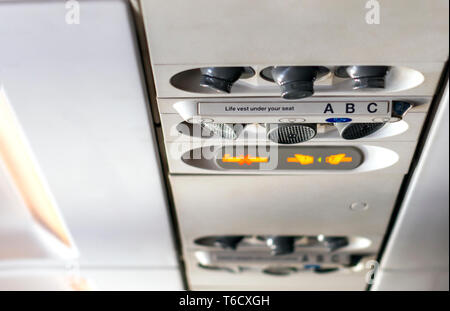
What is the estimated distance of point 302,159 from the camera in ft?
3.98

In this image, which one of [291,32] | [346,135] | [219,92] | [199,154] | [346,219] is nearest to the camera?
[291,32]

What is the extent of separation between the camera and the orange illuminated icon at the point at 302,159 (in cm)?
121

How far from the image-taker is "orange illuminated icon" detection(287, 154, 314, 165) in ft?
3.96

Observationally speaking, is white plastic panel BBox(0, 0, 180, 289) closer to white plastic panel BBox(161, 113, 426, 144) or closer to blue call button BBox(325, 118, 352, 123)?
white plastic panel BBox(161, 113, 426, 144)

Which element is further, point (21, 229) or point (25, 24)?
point (21, 229)

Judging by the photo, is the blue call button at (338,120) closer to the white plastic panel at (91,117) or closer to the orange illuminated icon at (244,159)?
the orange illuminated icon at (244,159)

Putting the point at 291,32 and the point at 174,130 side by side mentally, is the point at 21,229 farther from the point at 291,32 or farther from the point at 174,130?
the point at 291,32

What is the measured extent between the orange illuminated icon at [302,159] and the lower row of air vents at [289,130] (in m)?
0.06

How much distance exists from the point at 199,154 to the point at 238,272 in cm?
55

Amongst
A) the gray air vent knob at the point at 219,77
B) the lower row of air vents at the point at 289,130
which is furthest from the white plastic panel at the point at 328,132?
the gray air vent knob at the point at 219,77

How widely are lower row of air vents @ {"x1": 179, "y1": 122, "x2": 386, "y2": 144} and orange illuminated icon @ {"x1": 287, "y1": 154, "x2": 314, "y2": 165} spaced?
0.06 meters
